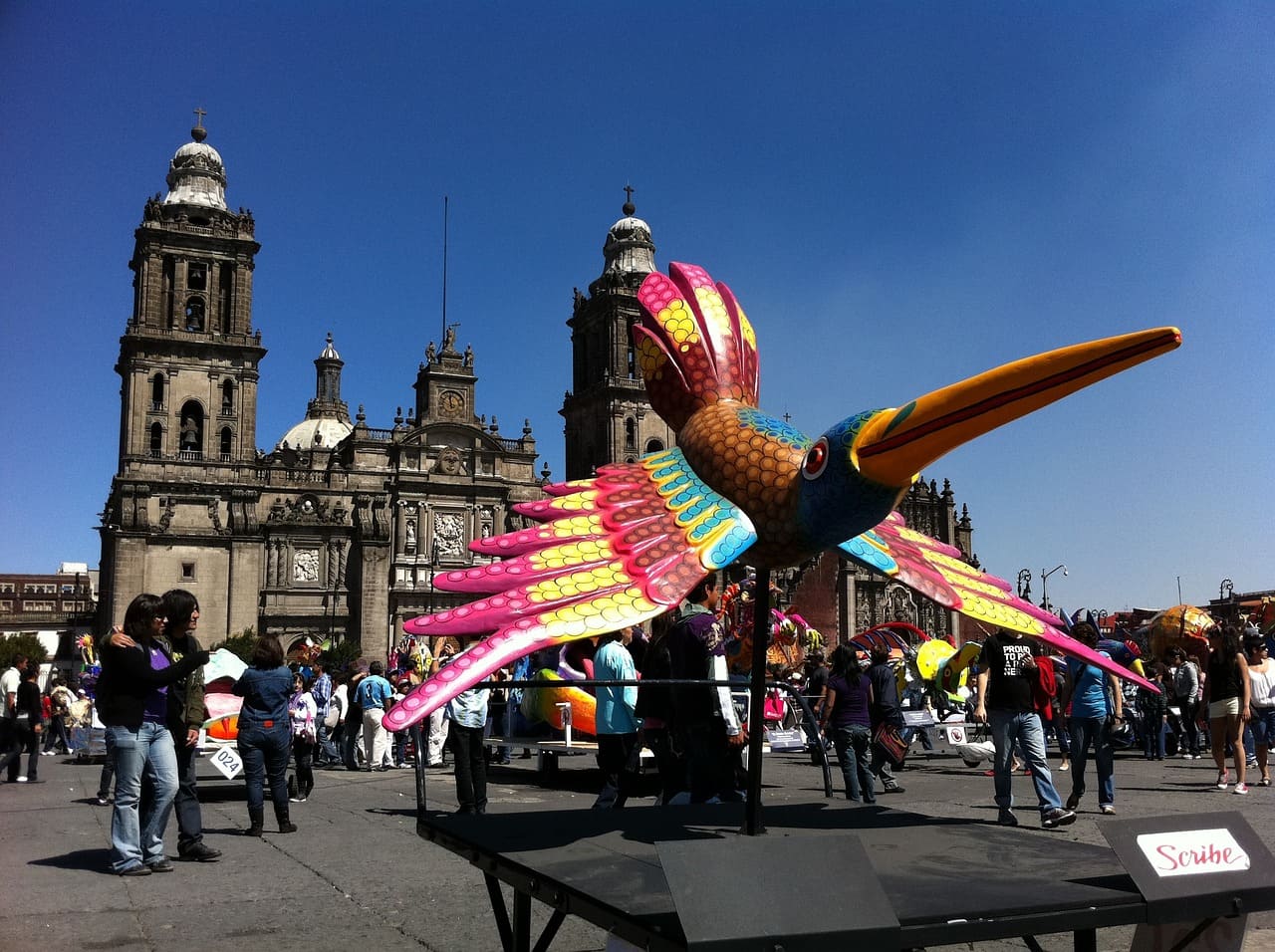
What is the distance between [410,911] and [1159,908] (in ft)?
14.6

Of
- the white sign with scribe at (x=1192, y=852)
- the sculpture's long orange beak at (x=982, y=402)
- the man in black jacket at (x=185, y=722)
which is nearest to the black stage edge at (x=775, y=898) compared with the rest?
the white sign with scribe at (x=1192, y=852)

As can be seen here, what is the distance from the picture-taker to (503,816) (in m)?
4.18

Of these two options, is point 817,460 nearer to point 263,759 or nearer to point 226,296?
point 263,759

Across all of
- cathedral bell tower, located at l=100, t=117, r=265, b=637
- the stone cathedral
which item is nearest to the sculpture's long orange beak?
the stone cathedral

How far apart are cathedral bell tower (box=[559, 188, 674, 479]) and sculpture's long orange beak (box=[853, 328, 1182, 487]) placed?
52710mm

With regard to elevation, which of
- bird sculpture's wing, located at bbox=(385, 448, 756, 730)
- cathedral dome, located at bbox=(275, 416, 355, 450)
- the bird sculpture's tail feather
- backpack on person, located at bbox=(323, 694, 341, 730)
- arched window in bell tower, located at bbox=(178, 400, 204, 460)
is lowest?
backpack on person, located at bbox=(323, 694, 341, 730)

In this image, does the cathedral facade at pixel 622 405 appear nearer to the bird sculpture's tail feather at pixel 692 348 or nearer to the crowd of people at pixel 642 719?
the crowd of people at pixel 642 719

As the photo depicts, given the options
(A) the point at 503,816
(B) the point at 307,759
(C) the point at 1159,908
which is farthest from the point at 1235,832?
(B) the point at 307,759

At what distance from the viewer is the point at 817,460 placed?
347 centimetres

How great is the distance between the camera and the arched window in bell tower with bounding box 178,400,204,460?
50.7 metres

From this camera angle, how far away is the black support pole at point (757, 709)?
3.64 m

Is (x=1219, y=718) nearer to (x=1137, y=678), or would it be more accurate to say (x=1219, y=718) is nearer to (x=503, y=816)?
(x=1137, y=678)

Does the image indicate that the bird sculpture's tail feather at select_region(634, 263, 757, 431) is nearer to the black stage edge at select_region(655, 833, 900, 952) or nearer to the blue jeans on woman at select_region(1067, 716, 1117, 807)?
the black stage edge at select_region(655, 833, 900, 952)

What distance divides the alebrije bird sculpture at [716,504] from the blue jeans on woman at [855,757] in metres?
5.63
